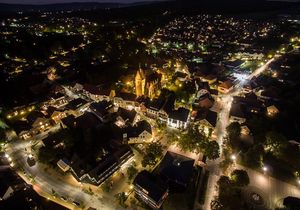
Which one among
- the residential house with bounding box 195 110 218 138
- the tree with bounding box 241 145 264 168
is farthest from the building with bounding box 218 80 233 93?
the tree with bounding box 241 145 264 168

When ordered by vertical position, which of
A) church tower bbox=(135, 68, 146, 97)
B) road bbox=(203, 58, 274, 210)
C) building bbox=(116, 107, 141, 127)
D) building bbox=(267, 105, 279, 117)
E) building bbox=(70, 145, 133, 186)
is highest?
church tower bbox=(135, 68, 146, 97)

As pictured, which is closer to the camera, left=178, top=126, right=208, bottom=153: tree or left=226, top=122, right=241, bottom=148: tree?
left=178, top=126, right=208, bottom=153: tree

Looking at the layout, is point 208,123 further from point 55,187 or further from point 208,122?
point 55,187

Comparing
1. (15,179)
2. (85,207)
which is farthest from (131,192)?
(15,179)

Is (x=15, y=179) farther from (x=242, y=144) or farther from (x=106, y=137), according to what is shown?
(x=242, y=144)

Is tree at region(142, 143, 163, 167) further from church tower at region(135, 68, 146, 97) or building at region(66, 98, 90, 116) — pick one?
building at region(66, 98, 90, 116)
